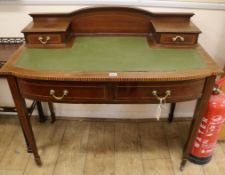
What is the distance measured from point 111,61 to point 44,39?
44 cm

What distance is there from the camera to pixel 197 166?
1.62 metres

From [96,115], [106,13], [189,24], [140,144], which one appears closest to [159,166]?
[140,144]

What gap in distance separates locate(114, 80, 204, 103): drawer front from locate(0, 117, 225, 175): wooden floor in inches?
26.1

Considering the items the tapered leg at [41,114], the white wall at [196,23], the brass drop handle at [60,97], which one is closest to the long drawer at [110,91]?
the brass drop handle at [60,97]

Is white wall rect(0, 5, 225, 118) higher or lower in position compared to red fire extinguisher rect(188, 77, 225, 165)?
higher

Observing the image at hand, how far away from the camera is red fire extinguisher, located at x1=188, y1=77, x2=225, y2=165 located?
137 centimetres

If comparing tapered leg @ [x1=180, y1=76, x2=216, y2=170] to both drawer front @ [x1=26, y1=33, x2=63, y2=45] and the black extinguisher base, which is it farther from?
drawer front @ [x1=26, y1=33, x2=63, y2=45]

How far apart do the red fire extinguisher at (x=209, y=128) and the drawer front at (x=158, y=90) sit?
0.25 meters

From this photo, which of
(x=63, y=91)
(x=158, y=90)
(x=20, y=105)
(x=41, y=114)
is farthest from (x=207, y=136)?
(x=41, y=114)

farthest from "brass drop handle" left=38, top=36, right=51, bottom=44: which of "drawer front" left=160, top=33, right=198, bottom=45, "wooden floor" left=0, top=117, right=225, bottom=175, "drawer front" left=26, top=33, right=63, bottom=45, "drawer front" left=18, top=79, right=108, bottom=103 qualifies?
"wooden floor" left=0, top=117, right=225, bottom=175

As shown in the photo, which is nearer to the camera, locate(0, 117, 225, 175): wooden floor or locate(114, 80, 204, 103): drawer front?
locate(114, 80, 204, 103): drawer front

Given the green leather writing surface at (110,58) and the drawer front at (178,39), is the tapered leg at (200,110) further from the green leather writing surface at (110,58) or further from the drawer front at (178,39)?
the drawer front at (178,39)

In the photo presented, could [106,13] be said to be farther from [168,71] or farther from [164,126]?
[164,126]

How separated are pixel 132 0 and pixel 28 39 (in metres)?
0.70
